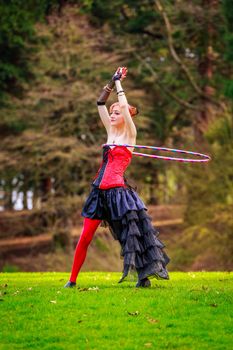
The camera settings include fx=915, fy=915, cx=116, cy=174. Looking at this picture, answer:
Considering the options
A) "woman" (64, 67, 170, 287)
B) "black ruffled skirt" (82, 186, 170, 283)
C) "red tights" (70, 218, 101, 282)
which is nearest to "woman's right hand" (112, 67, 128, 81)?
"woman" (64, 67, 170, 287)

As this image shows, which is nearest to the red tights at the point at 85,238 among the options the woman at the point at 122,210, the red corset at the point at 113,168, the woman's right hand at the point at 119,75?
the woman at the point at 122,210

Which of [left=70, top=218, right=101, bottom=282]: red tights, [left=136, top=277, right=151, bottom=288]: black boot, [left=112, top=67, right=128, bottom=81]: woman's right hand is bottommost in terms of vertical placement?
[left=136, top=277, right=151, bottom=288]: black boot

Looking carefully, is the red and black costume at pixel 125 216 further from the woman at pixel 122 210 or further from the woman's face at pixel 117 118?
the woman's face at pixel 117 118

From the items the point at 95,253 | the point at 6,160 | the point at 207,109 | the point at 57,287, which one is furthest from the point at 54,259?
the point at 57,287

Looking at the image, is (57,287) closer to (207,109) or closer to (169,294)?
(169,294)

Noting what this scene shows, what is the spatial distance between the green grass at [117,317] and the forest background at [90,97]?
54.8 ft

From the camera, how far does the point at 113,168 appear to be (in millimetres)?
11836

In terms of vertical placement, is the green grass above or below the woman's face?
below

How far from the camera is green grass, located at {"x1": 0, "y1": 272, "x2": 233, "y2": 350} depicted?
350 inches

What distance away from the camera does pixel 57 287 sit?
12.1 metres

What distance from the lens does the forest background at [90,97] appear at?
3253 centimetres

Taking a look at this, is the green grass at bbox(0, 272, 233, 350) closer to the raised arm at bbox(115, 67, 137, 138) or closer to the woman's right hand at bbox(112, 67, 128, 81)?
the raised arm at bbox(115, 67, 137, 138)

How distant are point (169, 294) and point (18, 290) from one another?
2053 millimetres

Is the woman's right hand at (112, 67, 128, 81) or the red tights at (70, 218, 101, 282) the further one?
the red tights at (70, 218, 101, 282)
